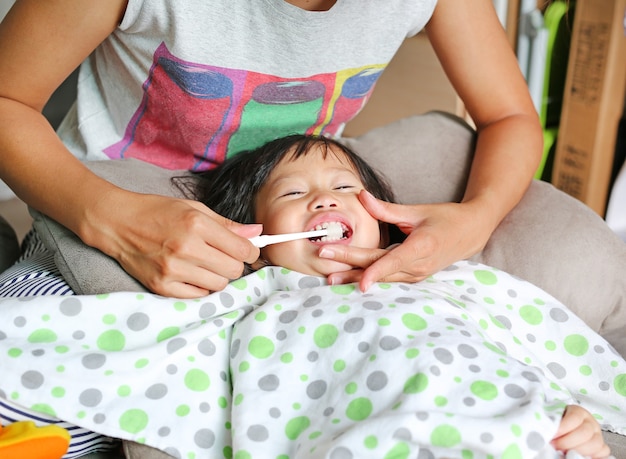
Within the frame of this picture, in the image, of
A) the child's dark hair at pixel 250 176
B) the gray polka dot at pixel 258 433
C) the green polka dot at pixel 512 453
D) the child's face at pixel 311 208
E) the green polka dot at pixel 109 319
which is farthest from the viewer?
the child's dark hair at pixel 250 176

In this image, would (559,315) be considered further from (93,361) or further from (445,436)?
(93,361)

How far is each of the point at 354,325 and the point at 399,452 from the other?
20 cm

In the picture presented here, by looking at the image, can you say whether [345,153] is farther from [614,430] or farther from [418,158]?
[614,430]

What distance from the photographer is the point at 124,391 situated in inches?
36.9

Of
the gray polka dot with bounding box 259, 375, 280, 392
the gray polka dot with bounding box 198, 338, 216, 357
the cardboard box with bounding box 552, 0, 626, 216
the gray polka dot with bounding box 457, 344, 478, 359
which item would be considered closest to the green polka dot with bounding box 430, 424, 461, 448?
the gray polka dot with bounding box 457, 344, 478, 359

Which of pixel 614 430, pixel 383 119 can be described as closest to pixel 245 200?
pixel 614 430

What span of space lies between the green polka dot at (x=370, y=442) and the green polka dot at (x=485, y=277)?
0.42 m

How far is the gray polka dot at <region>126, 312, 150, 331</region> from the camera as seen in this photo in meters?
0.99

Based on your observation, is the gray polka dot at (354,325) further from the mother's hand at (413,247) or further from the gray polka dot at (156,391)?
the gray polka dot at (156,391)

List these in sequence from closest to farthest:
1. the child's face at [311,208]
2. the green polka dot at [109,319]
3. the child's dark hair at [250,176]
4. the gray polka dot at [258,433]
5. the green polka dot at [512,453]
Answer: the green polka dot at [512,453], the gray polka dot at [258,433], the green polka dot at [109,319], the child's face at [311,208], the child's dark hair at [250,176]

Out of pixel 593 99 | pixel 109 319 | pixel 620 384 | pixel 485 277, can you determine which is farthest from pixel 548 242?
pixel 593 99

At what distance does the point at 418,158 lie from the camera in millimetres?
1380

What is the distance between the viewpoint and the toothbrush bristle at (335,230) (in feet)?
3.58

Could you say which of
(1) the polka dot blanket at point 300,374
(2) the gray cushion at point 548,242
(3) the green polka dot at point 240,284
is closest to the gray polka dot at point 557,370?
(1) the polka dot blanket at point 300,374
